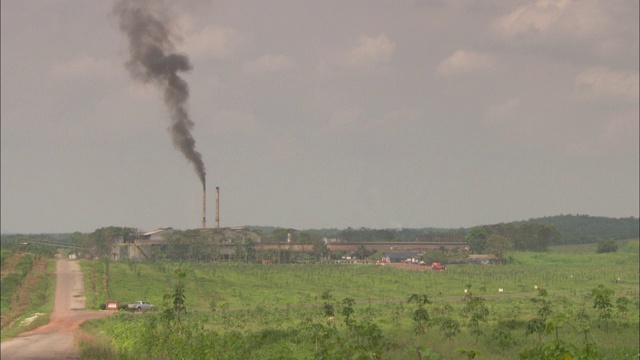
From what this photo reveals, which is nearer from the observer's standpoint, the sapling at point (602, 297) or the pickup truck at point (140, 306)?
the sapling at point (602, 297)

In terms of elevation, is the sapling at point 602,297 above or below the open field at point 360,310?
above

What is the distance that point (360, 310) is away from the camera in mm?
51062

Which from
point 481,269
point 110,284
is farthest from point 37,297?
point 481,269

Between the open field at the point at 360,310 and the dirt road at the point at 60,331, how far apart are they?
4.22 feet

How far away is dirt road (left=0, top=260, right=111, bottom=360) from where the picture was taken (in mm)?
35469

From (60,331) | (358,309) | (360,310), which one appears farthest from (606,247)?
(60,331)

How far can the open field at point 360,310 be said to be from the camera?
84.0 feet

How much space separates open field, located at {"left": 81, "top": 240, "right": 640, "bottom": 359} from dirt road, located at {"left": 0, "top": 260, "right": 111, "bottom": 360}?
1285 millimetres

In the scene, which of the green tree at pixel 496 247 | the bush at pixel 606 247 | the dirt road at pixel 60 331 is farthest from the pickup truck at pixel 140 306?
the bush at pixel 606 247

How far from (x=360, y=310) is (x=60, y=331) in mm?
21621

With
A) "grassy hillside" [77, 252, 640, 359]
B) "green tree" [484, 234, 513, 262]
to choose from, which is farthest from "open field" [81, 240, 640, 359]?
"green tree" [484, 234, 513, 262]

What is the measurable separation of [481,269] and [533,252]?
2799cm

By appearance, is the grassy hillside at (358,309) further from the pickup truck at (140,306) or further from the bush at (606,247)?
the bush at (606,247)

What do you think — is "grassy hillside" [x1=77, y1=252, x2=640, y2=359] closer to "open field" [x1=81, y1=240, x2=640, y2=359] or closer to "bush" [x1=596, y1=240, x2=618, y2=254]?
"open field" [x1=81, y1=240, x2=640, y2=359]
